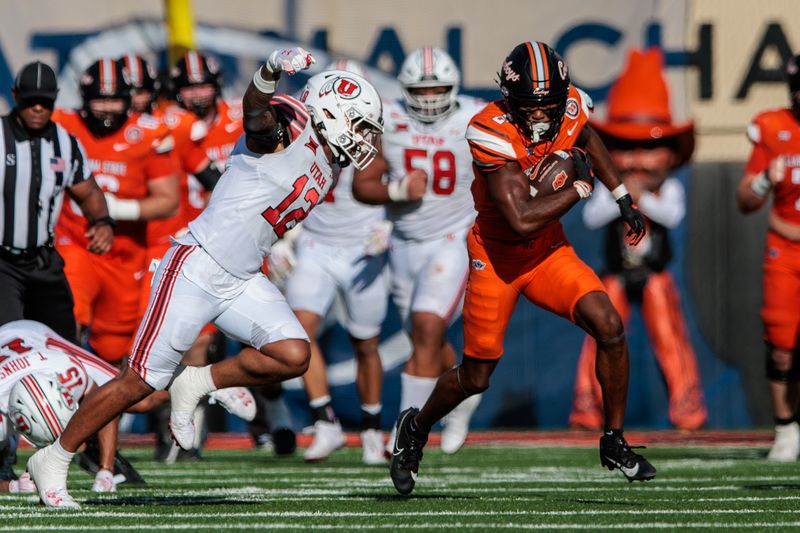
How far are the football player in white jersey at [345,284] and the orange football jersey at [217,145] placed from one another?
638 millimetres

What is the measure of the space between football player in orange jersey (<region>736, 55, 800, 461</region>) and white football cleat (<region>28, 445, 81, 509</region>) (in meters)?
4.08

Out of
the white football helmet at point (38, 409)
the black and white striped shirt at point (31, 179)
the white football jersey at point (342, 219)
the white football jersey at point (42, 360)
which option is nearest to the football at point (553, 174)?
the white football jersey at point (42, 360)

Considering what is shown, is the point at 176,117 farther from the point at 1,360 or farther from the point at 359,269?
the point at 1,360

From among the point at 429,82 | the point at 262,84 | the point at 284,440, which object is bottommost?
the point at 284,440

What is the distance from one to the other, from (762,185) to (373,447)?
2.48 metres

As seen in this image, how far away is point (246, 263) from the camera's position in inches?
231

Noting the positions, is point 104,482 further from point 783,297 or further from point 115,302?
point 783,297

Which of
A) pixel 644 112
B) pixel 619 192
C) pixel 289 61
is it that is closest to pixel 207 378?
pixel 289 61

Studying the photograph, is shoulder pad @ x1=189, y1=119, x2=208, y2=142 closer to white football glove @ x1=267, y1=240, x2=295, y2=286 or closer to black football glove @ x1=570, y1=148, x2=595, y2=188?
white football glove @ x1=267, y1=240, x2=295, y2=286

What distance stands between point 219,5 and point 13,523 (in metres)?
6.82

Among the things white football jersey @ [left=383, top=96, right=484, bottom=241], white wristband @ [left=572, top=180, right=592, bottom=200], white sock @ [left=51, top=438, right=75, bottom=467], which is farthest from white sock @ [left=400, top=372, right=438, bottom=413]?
white sock @ [left=51, top=438, right=75, bottom=467]

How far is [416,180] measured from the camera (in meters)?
8.36

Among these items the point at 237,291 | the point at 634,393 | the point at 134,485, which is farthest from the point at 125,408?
the point at 634,393

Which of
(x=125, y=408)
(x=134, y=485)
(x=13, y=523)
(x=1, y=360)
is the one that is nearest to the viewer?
(x=13, y=523)
